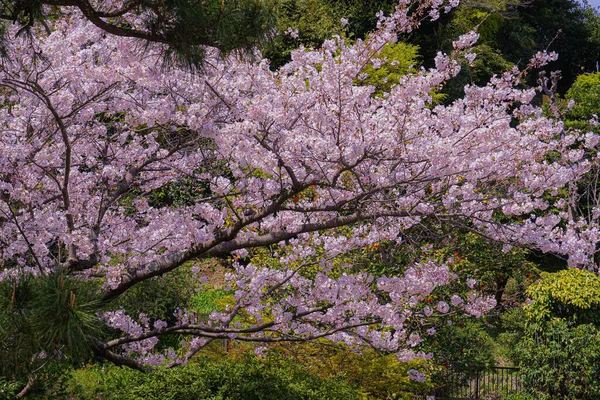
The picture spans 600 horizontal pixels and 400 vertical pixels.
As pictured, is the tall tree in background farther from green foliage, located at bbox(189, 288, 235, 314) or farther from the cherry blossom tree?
green foliage, located at bbox(189, 288, 235, 314)

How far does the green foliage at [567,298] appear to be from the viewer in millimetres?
8570

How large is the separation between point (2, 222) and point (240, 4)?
2.82 meters

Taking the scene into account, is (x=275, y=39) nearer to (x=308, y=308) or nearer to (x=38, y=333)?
(x=38, y=333)

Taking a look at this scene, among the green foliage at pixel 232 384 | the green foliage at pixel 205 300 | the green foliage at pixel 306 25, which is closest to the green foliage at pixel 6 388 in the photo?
the green foliage at pixel 232 384

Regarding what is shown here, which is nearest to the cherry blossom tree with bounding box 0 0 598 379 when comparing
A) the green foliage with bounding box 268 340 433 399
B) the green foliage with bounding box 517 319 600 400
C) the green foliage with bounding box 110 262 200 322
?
the green foliage with bounding box 268 340 433 399

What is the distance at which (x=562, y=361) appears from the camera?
8625mm

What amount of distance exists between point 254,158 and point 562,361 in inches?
224

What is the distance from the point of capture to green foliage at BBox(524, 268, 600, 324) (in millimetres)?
8570

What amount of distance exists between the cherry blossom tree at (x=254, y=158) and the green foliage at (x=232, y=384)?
0.27 m

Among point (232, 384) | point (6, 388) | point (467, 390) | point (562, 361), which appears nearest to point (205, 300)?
point (467, 390)

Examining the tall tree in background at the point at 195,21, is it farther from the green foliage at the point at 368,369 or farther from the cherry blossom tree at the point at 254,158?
the green foliage at the point at 368,369

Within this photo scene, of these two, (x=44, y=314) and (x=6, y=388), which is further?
(x=6, y=388)

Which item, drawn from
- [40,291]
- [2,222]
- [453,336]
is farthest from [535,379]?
[40,291]

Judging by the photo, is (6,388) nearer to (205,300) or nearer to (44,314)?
(44,314)
